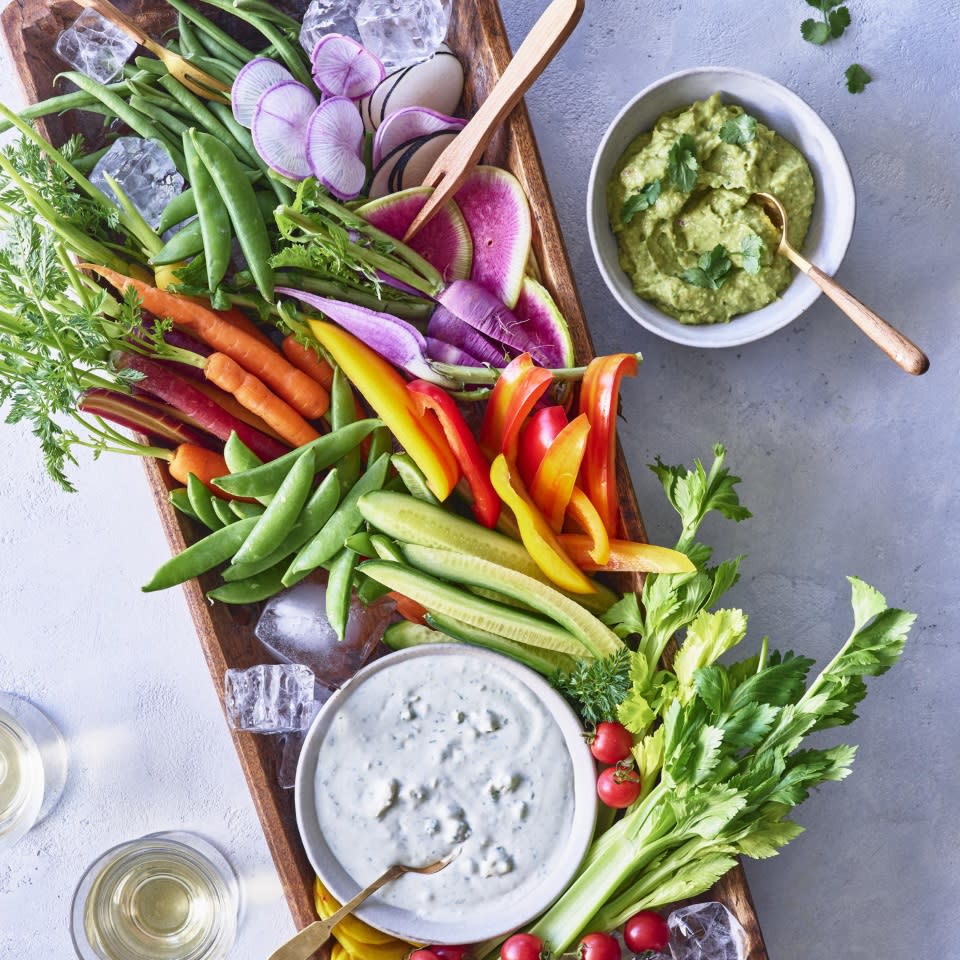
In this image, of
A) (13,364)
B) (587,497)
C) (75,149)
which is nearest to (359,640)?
(587,497)

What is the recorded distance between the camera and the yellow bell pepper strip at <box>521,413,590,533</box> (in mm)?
2031

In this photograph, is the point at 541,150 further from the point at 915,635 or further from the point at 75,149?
the point at 915,635

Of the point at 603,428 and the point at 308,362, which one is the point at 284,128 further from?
the point at 603,428

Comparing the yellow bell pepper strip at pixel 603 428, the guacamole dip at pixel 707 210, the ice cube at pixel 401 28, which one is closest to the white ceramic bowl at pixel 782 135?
the guacamole dip at pixel 707 210

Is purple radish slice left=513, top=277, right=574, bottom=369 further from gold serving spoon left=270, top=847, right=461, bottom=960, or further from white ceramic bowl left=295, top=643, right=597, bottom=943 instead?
gold serving spoon left=270, top=847, right=461, bottom=960

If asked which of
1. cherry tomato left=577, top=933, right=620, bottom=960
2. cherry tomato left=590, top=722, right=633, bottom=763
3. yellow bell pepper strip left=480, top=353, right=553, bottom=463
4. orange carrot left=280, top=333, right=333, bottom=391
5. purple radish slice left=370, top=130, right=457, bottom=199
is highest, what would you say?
purple radish slice left=370, top=130, right=457, bottom=199

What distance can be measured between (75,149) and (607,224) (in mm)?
1231

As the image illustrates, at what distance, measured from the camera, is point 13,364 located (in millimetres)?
1943

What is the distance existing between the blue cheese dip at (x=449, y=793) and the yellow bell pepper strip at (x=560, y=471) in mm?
399

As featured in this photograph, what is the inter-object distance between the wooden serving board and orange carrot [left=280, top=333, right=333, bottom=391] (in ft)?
1.30

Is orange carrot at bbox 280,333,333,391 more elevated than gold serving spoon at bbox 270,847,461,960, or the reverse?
orange carrot at bbox 280,333,333,391

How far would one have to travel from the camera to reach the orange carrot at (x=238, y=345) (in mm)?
2123

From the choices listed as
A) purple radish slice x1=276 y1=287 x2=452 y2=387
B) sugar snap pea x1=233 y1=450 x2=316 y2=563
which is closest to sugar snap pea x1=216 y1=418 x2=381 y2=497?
sugar snap pea x1=233 y1=450 x2=316 y2=563

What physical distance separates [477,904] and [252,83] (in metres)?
1.86
